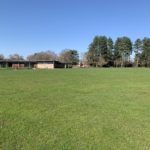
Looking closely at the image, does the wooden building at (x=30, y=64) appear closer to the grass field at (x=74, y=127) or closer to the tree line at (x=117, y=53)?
the tree line at (x=117, y=53)

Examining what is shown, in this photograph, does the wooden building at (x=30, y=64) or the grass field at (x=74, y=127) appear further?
the wooden building at (x=30, y=64)

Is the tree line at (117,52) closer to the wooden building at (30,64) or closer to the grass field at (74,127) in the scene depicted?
the wooden building at (30,64)

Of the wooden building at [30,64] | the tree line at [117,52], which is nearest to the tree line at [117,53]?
the tree line at [117,52]

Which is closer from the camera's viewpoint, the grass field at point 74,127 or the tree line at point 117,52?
the grass field at point 74,127

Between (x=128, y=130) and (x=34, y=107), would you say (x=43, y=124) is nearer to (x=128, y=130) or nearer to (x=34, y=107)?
(x=128, y=130)

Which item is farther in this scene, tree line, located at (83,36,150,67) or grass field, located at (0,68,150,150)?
tree line, located at (83,36,150,67)

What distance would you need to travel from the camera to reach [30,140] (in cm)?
643

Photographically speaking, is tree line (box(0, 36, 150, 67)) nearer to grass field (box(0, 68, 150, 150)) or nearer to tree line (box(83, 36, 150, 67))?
tree line (box(83, 36, 150, 67))

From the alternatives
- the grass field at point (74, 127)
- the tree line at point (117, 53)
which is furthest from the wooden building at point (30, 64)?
the grass field at point (74, 127)

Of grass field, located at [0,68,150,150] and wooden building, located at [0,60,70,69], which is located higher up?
wooden building, located at [0,60,70,69]

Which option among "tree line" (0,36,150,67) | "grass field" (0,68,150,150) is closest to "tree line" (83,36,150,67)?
"tree line" (0,36,150,67)

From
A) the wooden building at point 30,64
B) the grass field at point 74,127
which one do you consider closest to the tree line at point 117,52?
the wooden building at point 30,64

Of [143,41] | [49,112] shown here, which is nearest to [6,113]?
[49,112]

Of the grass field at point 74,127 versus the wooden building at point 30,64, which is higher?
the wooden building at point 30,64
